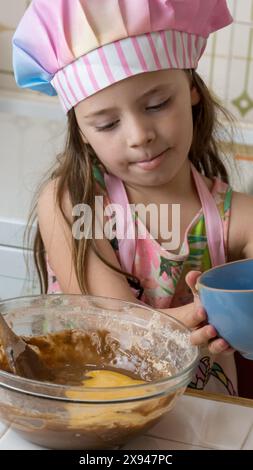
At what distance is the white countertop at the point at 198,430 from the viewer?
3.22 ft

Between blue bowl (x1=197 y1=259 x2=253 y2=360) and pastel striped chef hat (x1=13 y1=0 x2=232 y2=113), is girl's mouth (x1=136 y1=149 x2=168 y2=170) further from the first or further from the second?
blue bowl (x1=197 y1=259 x2=253 y2=360)

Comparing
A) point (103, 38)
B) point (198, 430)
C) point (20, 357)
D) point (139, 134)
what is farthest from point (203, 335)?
point (103, 38)

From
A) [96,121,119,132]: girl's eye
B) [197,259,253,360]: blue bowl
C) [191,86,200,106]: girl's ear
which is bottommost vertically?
[197,259,253,360]: blue bowl

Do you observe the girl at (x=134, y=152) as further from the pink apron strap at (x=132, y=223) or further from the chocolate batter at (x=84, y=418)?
the chocolate batter at (x=84, y=418)

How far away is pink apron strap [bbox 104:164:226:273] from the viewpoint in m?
1.56

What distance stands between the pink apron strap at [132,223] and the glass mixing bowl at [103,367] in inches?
15.6

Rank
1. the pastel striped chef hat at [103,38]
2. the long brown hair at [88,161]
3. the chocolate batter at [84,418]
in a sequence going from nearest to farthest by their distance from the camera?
the chocolate batter at [84,418], the pastel striped chef hat at [103,38], the long brown hair at [88,161]

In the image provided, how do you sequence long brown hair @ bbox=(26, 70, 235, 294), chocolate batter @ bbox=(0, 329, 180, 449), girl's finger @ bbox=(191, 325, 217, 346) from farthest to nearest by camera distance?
long brown hair @ bbox=(26, 70, 235, 294)
girl's finger @ bbox=(191, 325, 217, 346)
chocolate batter @ bbox=(0, 329, 180, 449)

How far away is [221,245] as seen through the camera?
62.1 inches

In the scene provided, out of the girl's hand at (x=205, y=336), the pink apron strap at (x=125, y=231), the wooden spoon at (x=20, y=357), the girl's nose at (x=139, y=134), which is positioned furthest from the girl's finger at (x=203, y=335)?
the pink apron strap at (x=125, y=231)

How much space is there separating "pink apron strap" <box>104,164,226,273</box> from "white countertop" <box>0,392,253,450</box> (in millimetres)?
513

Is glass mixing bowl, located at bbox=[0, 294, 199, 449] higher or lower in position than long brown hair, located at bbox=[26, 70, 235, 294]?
lower

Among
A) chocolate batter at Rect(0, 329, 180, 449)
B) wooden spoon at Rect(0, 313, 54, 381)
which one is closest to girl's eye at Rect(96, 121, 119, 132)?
wooden spoon at Rect(0, 313, 54, 381)

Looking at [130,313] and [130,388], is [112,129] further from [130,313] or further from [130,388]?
[130,388]
